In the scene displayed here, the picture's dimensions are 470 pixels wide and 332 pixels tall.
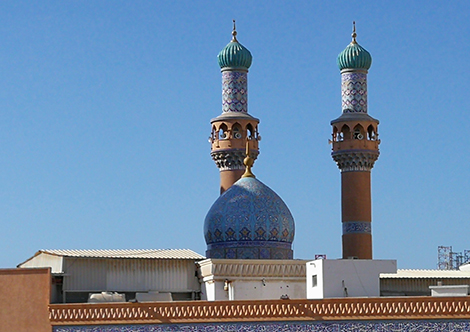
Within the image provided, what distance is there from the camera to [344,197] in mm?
25000

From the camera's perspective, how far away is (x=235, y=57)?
24953 millimetres

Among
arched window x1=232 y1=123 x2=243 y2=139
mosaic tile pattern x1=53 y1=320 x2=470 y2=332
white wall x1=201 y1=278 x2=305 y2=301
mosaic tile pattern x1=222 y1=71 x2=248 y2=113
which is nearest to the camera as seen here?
mosaic tile pattern x1=53 y1=320 x2=470 y2=332

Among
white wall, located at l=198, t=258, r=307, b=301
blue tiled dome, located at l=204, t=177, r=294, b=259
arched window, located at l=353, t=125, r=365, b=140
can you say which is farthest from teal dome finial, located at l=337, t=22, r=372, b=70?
white wall, located at l=198, t=258, r=307, b=301

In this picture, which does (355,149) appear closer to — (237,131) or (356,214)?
(356,214)

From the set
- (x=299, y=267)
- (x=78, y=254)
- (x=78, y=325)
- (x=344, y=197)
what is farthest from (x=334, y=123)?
(x=78, y=325)

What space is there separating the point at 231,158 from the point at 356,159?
8.31 feet

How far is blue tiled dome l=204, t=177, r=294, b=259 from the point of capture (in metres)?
20.5

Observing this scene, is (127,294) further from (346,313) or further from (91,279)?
(346,313)

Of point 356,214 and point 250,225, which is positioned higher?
point 356,214

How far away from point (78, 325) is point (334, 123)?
10.2m

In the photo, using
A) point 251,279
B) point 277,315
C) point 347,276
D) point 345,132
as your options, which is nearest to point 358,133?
point 345,132

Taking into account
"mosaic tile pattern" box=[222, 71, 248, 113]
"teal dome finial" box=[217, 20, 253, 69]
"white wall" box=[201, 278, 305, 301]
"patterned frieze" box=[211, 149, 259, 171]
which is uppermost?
"teal dome finial" box=[217, 20, 253, 69]

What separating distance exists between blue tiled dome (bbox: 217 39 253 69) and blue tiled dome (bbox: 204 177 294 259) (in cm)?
466

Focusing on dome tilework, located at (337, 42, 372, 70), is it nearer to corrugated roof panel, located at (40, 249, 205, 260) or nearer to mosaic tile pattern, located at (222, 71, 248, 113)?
mosaic tile pattern, located at (222, 71, 248, 113)
